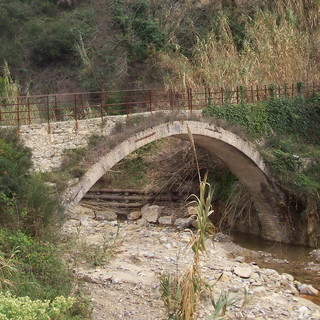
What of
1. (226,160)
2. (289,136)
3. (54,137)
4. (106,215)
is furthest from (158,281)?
(289,136)

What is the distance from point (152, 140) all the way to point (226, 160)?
11.2ft

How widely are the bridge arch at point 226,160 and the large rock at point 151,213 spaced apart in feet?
9.58

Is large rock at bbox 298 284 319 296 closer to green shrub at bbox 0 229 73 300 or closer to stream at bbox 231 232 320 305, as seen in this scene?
stream at bbox 231 232 320 305

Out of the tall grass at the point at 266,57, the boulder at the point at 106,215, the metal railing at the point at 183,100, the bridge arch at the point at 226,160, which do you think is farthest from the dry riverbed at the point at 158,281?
the tall grass at the point at 266,57

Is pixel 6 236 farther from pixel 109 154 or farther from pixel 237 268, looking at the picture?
pixel 237 268

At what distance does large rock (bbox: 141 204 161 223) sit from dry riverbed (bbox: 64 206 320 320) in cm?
173

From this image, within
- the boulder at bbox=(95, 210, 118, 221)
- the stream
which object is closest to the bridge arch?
the stream

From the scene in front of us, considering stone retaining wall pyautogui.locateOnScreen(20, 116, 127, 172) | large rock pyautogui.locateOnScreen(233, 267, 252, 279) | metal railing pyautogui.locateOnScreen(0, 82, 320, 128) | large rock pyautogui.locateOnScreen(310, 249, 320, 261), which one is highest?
metal railing pyautogui.locateOnScreen(0, 82, 320, 128)

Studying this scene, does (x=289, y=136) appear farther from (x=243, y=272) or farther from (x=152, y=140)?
(x=243, y=272)

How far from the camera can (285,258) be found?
14.0m

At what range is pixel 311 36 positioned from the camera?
19469mm

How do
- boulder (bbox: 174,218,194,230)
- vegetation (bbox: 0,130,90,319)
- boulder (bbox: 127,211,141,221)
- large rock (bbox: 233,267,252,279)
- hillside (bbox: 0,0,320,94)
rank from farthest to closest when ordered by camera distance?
hillside (bbox: 0,0,320,94) < boulder (bbox: 127,211,141,221) < boulder (bbox: 174,218,194,230) < large rock (bbox: 233,267,252,279) < vegetation (bbox: 0,130,90,319)

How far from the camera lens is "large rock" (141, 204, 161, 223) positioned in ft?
55.3

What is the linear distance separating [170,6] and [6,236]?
62.2 feet
